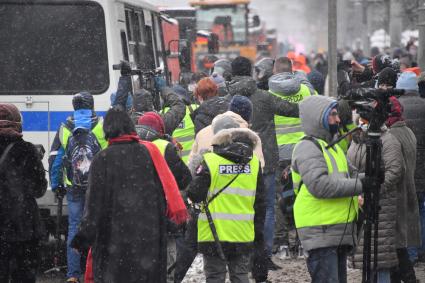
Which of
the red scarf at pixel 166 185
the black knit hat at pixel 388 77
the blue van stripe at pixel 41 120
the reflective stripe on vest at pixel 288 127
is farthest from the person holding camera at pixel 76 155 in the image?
the black knit hat at pixel 388 77

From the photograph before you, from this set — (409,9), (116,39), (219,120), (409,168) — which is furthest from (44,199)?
(409,9)

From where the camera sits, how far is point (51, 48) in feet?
34.7

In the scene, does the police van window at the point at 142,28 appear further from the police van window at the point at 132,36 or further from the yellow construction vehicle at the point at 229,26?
the yellow construction vehicle at the point at 229,26

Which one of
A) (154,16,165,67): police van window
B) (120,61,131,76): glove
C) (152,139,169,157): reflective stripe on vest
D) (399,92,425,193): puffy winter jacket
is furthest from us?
(154,16,165,67): police van window

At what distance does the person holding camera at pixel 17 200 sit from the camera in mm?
7484

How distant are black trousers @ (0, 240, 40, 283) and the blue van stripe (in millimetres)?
2807

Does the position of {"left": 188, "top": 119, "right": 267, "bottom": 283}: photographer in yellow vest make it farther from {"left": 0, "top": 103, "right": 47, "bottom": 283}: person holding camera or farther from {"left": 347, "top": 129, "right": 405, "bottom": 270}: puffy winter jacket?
{"left": 0, "top": 103, "right": 47, "bottom": 283}: person holding camera

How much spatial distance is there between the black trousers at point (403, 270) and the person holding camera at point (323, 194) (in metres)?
1.48

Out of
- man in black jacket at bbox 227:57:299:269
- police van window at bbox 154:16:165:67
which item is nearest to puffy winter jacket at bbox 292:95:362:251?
man in black jacket at bbox 227:57:299:269

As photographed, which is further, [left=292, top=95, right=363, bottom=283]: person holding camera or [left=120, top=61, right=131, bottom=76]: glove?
[left=120, top=61, right=131, bottom=76]: glove

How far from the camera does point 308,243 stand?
267 inches

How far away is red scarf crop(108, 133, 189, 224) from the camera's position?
661 centimetres

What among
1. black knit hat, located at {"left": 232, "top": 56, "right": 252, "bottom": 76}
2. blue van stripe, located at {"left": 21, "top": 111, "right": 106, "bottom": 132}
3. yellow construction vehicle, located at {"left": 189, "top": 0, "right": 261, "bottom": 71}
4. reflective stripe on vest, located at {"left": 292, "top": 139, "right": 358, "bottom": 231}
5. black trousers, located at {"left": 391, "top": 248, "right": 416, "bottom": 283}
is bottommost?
black trousers, located at {"left": 391, "top": 248, "right": 416, "bottom": 283}

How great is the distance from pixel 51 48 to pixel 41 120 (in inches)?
30.6
